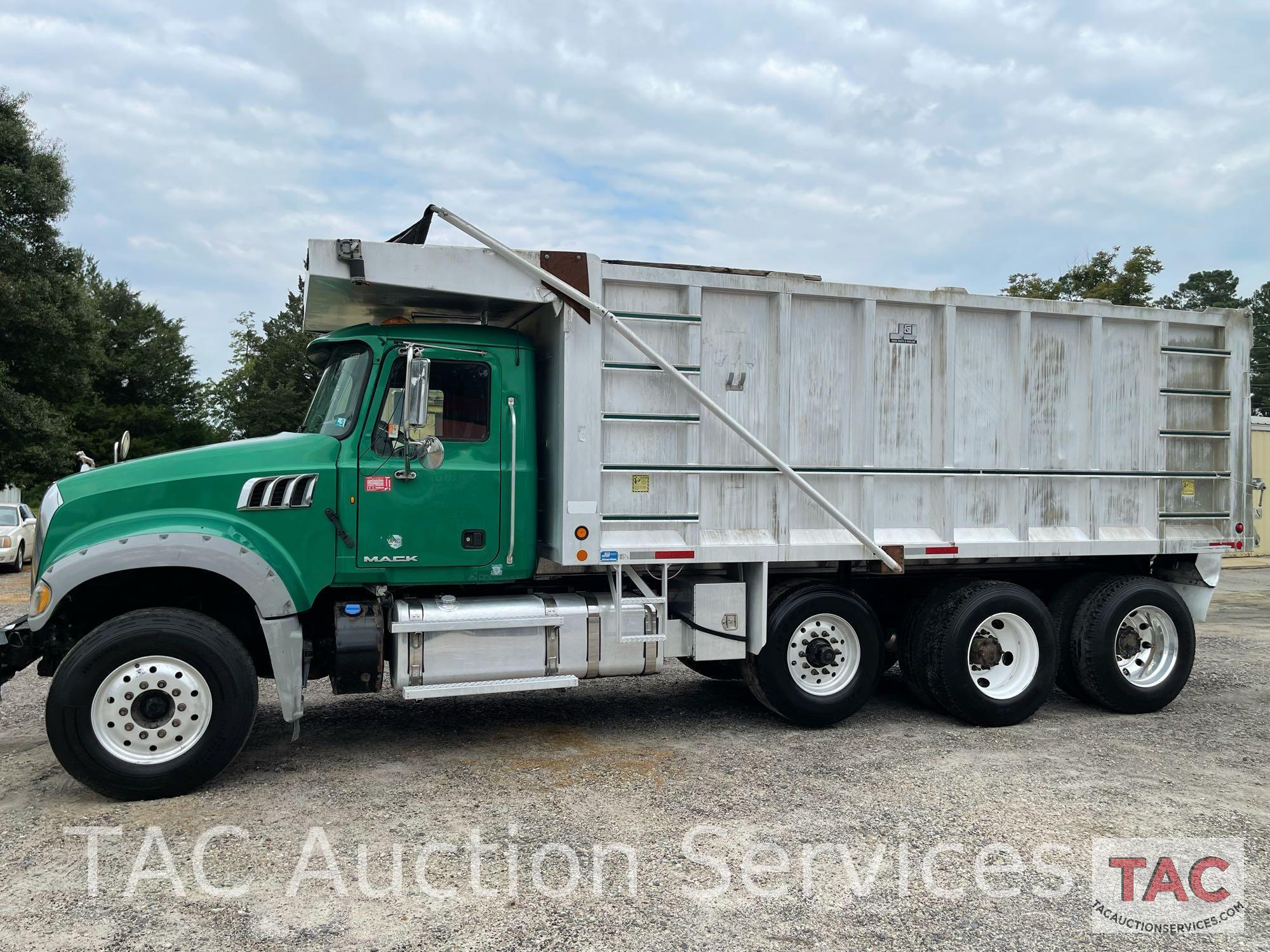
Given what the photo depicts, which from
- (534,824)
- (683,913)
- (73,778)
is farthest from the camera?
(73,778)

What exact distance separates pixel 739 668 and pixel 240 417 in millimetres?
50999

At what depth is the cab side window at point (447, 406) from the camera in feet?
19.9

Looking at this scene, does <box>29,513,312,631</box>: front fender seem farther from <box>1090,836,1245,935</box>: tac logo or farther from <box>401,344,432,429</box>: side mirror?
<box>1090,836,1245,935</box>: tac logo

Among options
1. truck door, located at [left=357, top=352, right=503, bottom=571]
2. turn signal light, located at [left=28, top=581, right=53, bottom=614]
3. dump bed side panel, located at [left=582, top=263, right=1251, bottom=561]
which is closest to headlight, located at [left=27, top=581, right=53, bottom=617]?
turn signal light, located at [left=28, top=581, right=53, bottom=614]

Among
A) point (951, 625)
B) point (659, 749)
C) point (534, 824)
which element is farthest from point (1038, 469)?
point (534, 824)

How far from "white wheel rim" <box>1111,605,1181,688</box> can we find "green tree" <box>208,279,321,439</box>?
4162 centimetres

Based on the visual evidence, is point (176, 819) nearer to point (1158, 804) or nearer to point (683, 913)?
point (683, 913)

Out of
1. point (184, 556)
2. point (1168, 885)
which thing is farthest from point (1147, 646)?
point (184, 556)

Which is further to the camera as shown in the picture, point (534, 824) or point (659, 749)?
point (659, 749)

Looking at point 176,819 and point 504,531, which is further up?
point 504,531

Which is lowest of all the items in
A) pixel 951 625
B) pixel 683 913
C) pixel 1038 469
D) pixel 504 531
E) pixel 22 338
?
pixel 683 913

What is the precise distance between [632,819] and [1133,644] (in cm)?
483

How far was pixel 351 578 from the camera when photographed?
6.01 metres

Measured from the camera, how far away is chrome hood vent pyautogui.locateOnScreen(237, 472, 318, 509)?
18.8 ft
